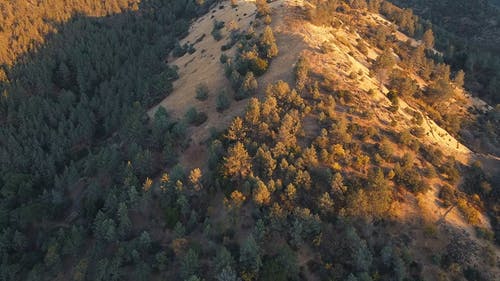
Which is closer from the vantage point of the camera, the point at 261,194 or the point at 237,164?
the point at 261,194

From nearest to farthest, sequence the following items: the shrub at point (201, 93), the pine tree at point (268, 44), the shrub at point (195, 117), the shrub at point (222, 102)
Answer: the shrub at point (195, 117) < the shrub at point (222, 102) < the shrub at point (201, 93) < the pine tree at point (268, 44)

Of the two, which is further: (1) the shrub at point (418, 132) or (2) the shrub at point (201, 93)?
(2) the shrub at point (201, 93)

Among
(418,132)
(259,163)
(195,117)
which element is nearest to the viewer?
(259,163)

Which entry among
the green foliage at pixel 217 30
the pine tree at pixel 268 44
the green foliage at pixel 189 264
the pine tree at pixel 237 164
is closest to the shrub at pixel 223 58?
the pine tree at pixel 268 44

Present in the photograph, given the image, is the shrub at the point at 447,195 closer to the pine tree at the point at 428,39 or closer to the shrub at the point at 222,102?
the shrub at the point at 222,102

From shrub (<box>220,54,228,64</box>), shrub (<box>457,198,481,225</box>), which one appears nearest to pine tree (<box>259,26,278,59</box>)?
shrub (<box>220,54,228,64</box>)

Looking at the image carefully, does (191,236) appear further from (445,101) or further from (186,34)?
(186,34)

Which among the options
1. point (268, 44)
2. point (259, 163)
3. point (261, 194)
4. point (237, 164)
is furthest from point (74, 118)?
point (261, 194)

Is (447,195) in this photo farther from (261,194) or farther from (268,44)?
(268,44)

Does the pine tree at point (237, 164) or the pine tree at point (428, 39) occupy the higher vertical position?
the pine tree at point (237, 164)

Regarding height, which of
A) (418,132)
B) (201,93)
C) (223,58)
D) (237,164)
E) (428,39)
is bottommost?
(428,39)
